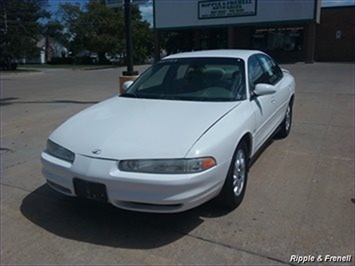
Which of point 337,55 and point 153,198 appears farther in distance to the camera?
point 337,55

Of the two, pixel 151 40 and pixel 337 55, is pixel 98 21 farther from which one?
pixel 337 55

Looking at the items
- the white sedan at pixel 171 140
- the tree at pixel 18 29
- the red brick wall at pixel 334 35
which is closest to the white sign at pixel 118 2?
the white sedan at pixel 171 140

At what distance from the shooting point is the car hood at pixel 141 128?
307 centimetres

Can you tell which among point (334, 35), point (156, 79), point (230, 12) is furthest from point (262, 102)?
point (334, 35)

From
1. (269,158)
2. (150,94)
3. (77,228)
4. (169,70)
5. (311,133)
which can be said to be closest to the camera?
(77,228)

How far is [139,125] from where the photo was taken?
11.4ft

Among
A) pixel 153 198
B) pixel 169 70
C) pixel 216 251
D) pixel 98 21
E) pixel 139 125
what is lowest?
pixel 216 251

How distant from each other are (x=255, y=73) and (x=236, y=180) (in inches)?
65.2

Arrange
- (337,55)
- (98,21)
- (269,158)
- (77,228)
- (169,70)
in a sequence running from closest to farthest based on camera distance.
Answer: (77,228)
(169,70)
(269,158)
(337,55)
(98,21)

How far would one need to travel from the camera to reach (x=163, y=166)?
9.75ft

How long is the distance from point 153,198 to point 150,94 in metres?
1.80

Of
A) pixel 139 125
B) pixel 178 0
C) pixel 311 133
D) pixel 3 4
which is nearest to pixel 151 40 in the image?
pixel 178 0

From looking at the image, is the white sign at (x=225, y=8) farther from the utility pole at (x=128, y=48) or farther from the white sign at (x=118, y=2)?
the utility pole at (x=128, y=48)

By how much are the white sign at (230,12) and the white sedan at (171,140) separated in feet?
79.7
